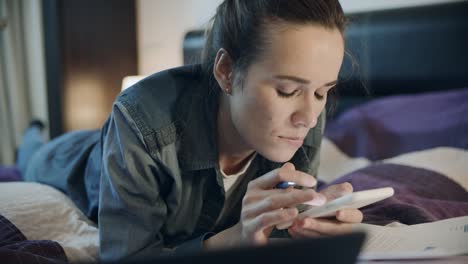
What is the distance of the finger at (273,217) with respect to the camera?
2.21 ft

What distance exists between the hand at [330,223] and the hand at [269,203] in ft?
0.14

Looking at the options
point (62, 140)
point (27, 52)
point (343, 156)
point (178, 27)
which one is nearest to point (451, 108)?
point (343, 156)

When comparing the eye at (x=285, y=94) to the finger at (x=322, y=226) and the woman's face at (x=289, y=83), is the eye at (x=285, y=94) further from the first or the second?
the finger at (x=322, y=226)

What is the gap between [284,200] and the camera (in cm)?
69

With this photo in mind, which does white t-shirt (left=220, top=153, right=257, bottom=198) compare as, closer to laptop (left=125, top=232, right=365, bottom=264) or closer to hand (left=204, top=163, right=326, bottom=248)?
hand (left=204, top=163, right=326, bottom=248)

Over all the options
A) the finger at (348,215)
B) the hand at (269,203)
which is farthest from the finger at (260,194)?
the finger at (348,215)

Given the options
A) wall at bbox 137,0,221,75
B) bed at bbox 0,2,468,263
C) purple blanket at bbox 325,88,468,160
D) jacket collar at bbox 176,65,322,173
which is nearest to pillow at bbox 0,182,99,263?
bed at bbox 0,2,468,263

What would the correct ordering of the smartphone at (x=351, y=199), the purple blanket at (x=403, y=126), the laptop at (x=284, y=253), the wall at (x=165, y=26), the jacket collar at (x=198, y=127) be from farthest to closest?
the wall at (x=165, y=26)
the purple blanket at (x=403, y=126)
the jacket collar at (x=198, y=127)
the smartphone at (x=351, y=199)
the laptop at (x=284, y=253)

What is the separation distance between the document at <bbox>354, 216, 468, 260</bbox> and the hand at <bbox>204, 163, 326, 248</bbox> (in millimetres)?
162

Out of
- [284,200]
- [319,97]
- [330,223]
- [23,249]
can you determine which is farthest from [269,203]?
[23,249]

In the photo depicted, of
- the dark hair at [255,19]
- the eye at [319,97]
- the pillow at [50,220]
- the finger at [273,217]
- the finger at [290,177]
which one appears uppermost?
the dark hair at [255,19]

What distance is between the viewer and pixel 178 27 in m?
2.47

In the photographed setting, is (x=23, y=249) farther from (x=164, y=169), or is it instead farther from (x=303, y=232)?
(x=303, y=232)

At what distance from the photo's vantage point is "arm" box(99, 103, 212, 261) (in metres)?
0.85
